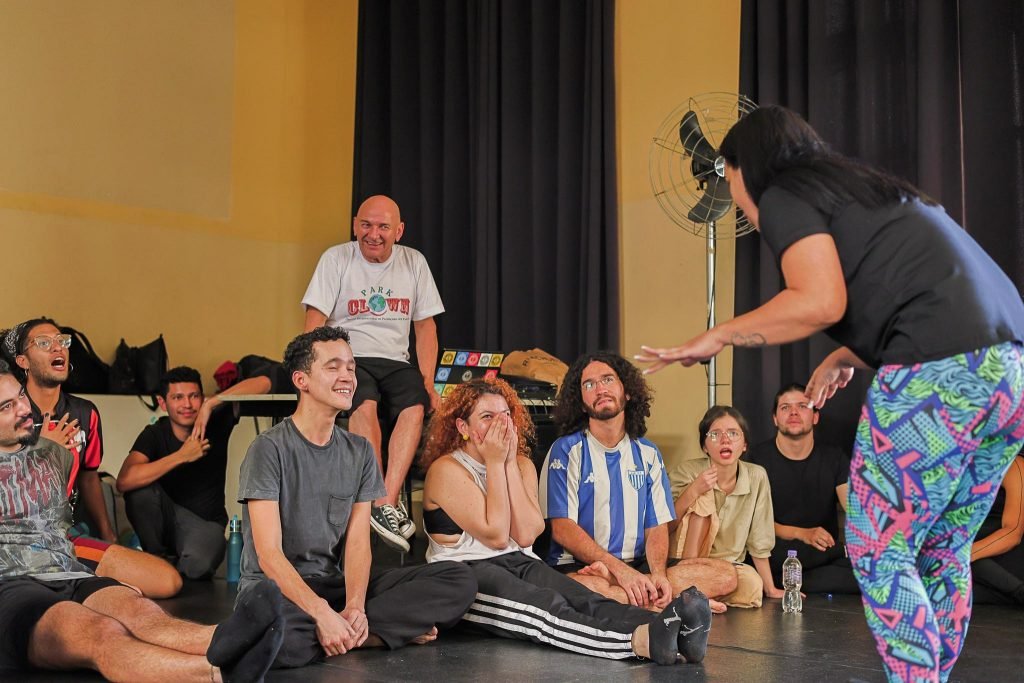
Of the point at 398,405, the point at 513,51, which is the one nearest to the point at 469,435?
the point at 398,405

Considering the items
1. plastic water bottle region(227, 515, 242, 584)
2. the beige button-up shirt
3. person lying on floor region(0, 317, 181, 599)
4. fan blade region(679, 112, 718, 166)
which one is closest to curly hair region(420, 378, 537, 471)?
the beige button-up shirt

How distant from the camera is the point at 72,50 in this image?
6.24m

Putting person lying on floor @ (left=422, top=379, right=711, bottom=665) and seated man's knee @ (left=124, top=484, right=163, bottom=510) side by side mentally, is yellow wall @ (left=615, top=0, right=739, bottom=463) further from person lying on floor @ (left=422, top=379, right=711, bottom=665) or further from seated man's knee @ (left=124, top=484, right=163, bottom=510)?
seated man's knee @ (left=124, top=484, right=163, bottom=510)

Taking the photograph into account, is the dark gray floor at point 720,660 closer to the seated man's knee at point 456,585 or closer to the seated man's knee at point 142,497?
the seated man's knee at point 456,585

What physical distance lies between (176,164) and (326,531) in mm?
4040

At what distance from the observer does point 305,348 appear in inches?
131

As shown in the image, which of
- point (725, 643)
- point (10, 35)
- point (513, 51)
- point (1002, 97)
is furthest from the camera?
point (513, 51)

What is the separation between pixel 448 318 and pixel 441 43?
175 cm

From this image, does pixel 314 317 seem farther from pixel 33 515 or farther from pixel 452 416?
pixel 33 515

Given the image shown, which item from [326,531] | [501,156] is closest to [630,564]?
[326,531]

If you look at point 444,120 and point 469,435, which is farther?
point 444,120

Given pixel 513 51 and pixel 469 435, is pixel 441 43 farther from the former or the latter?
pixel 469 435

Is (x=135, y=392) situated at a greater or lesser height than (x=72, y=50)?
lesser

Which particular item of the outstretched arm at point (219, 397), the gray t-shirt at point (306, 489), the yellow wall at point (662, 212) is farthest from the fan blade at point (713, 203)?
the gray t-shirt at point (306, 489)
